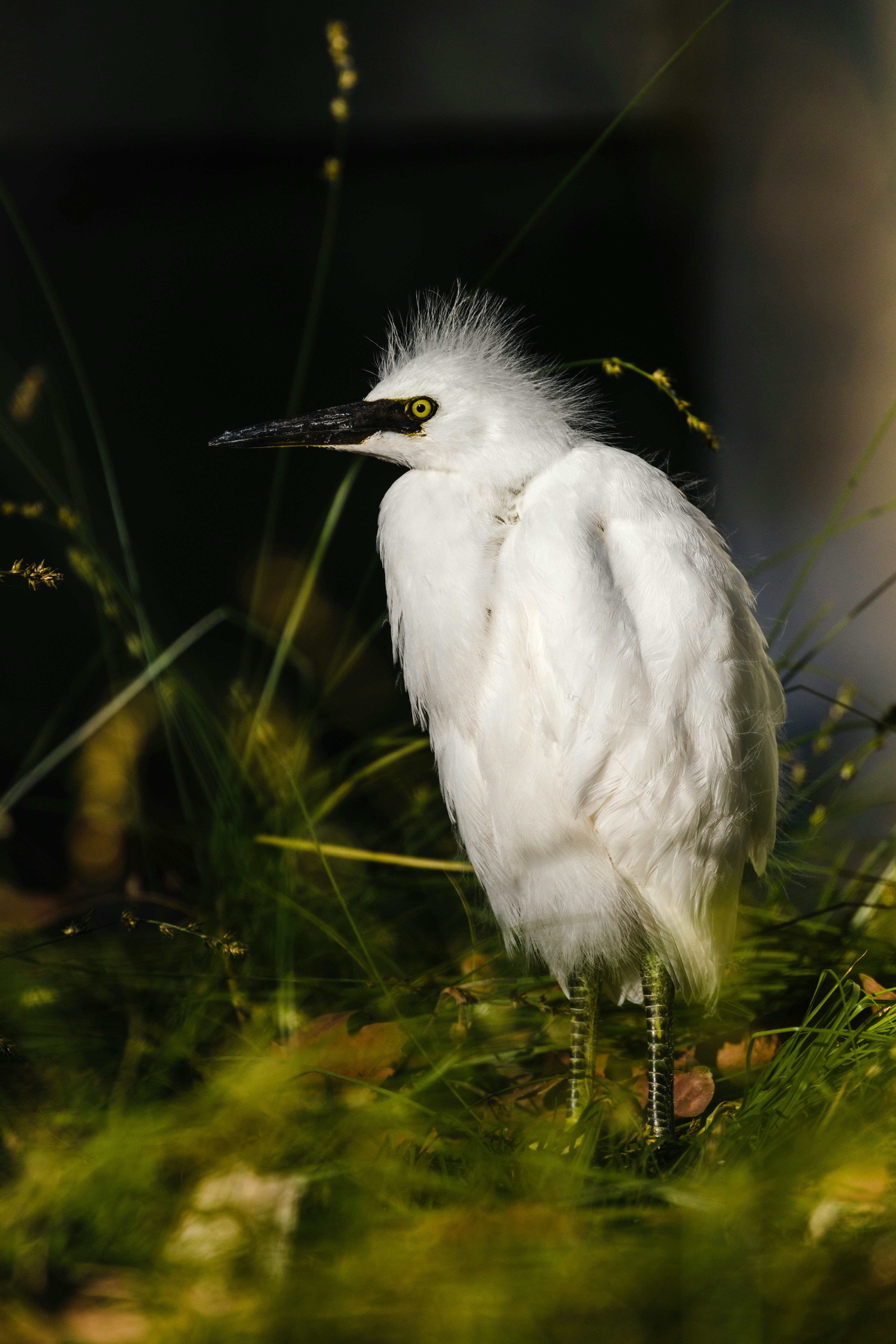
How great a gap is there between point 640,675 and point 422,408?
0.23 metres

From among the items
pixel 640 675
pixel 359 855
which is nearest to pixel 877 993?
pixel 640 675

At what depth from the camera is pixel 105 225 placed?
1.13 metres

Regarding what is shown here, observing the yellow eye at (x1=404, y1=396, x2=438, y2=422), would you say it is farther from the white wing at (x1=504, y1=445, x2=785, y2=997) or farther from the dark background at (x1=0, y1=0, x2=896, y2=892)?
the dark background at (x1=0, y1=0, x2=896, y2=892)

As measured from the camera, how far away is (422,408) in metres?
0.56

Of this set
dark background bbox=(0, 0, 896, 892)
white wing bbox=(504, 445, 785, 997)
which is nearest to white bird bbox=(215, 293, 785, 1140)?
white wing bbox=(504, 445, 785, 997)

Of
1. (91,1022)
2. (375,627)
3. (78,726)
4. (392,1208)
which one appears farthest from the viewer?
(78,726)

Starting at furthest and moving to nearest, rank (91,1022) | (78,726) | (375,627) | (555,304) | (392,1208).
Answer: (555,304)
(78,726)
(375,627)
(91,1022)
(392,1208)

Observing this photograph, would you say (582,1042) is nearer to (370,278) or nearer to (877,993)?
(877,993)

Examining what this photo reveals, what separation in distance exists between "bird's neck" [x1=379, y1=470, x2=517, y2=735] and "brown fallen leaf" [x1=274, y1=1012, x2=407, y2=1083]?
0.22 meters

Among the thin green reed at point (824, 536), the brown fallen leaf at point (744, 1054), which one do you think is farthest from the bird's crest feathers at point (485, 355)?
the brown fallen leaf at point (744, 1054)

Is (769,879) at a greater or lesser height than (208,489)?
lesser

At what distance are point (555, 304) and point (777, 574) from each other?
51 centimetres

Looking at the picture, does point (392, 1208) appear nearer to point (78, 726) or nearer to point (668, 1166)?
point (668, 1166)

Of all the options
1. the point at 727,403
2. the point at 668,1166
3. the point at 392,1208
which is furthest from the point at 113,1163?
the point at 727,403
